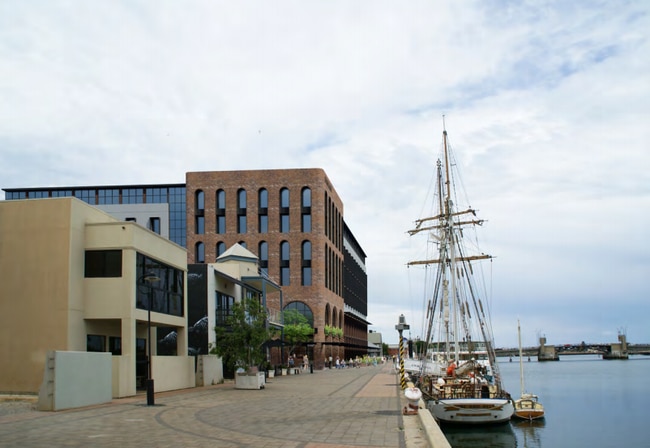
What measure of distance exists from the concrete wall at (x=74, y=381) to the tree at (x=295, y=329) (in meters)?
46.4

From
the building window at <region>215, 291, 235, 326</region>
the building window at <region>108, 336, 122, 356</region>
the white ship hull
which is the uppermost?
the building window at <region>215, 291, 235, 326</region>

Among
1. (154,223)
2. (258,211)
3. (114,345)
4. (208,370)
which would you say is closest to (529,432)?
(208,370)

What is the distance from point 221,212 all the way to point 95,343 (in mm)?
59632

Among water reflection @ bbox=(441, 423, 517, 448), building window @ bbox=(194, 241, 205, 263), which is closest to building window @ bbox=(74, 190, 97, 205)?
building window @ bbox=(194, 241, 205, 263)

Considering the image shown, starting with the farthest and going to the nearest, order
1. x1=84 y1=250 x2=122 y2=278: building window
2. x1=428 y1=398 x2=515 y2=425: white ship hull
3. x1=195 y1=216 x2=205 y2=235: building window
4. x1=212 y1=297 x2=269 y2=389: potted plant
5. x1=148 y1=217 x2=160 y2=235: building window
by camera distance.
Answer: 1. x1=148 y1=217 x2=160 y2=235: building window
2. x1=195 y1=216 x2=205 y2=235: building window
3. x1=212 y1=297 x2=269 y2=389: potted plant
4. x1=428 y1=398 x2=515 y2=425: white ship hull
5. x1=84 y1=250 x2=122 y2=278: building window

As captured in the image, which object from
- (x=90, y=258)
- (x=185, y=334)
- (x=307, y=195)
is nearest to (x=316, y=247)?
(x=307, y=195)

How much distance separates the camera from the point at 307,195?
88188 mm

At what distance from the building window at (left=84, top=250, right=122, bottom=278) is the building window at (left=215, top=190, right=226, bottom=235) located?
195ft

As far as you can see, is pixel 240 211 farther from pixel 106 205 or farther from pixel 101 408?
pixel 101 408

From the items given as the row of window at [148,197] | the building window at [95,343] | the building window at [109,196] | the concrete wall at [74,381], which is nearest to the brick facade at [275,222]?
the row of window at [148,197]

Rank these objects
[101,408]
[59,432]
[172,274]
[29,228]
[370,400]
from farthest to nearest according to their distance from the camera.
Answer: [172,274], [29,228], [370,400], [101,408], [59,432]

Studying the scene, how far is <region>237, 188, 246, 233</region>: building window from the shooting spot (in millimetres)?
88688

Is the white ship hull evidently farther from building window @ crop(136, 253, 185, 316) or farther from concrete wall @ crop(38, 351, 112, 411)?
concrete wall @ crop(38, 351, 112, 411)

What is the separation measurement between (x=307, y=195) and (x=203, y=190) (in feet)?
43.3
